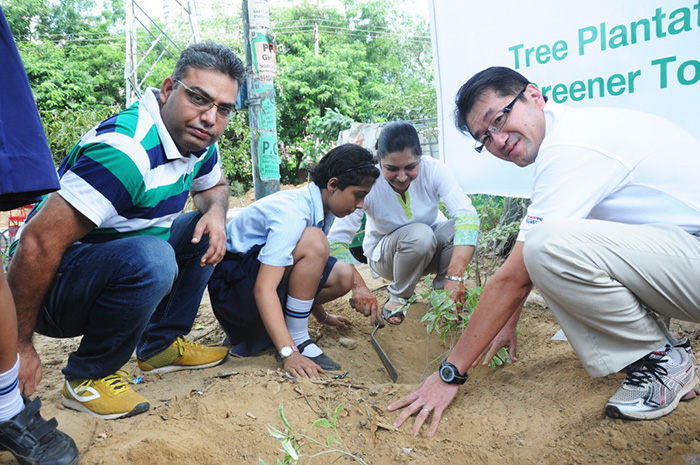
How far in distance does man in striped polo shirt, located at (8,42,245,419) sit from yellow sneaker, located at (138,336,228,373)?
0.28 m

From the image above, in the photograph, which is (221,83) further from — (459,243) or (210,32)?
(210,32)

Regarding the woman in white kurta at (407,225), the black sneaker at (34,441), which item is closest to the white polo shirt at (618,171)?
the woman in white kurta at (407,225)

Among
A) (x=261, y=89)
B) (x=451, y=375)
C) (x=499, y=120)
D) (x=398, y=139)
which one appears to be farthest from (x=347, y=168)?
(x=261, y=89)

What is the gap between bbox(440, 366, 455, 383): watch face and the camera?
5.52 ft

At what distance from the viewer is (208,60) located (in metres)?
1.97

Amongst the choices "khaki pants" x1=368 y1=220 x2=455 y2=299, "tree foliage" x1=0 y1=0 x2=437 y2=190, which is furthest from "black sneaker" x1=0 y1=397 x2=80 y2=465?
"tree foliage" x1=0 y1=0 x2=437 y2=190

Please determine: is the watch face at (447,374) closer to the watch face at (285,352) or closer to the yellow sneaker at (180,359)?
the watch face at (285,352)

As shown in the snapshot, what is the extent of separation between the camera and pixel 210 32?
24953 mm

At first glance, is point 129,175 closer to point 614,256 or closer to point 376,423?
point 376,423

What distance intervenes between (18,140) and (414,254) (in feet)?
7.36

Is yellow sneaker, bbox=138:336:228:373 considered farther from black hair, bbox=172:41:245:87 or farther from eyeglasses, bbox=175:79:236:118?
black hair, bbox=172:41:245:87

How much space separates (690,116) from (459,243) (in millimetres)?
1264

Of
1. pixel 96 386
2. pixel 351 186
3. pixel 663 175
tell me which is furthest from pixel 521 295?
pixel 96 386

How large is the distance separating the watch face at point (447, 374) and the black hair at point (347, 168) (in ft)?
3.64
